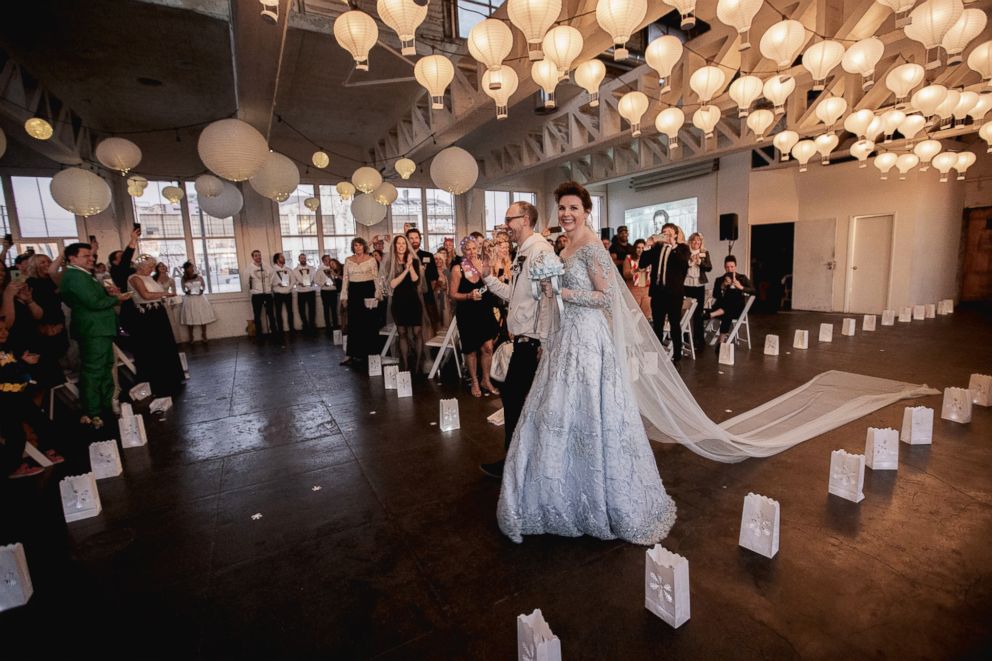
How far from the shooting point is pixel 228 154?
466 cm

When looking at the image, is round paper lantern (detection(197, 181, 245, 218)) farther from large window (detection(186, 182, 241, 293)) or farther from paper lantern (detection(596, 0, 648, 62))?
paper lantern (detection(596, 0, 648, 62))

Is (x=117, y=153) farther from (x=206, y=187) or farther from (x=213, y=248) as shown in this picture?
(x=213, y=248)

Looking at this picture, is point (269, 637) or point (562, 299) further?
point (562, 299)

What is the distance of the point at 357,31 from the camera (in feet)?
12.1

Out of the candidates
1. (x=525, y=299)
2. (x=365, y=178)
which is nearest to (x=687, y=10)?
(x=525, y=299)

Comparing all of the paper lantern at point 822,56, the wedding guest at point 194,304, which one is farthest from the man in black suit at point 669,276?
the wedding guest at point 194,304

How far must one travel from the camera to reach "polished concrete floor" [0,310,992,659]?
5.47 ft

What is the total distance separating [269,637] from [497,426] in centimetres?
229

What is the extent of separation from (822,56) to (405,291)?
472 centimetres

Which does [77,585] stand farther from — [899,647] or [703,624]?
[899,647]

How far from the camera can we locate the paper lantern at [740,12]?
3.39 m

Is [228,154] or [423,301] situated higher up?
[228,154]

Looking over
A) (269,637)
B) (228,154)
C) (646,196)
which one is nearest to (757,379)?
(269,637)

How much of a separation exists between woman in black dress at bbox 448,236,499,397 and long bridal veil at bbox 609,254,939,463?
192cm
